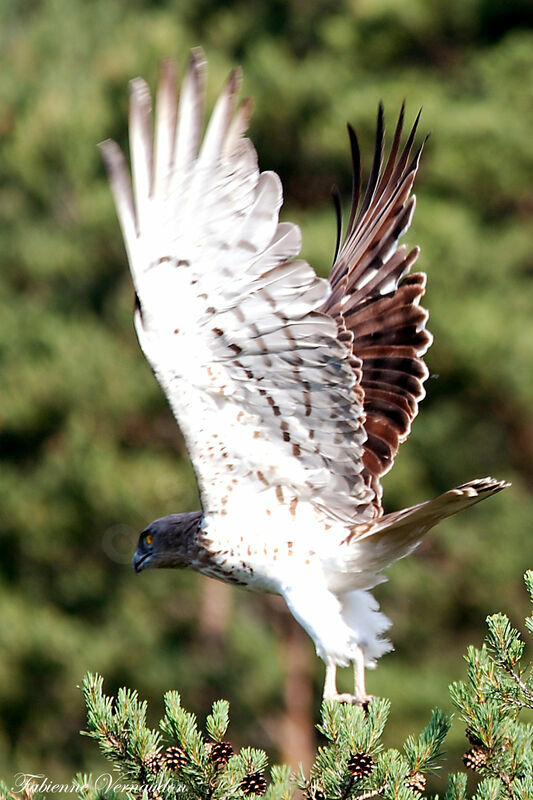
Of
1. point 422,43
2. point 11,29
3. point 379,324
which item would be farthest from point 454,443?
point 11,29

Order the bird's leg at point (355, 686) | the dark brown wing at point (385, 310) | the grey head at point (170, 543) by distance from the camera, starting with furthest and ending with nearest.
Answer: the grey head at point (170, 543), the dark brown wing at point (385, 310), the bird's leg at point (355, 686)

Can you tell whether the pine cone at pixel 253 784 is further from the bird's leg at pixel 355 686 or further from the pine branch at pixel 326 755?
the bird's leg at pixel 355 686

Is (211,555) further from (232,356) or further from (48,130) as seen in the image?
(48,130)

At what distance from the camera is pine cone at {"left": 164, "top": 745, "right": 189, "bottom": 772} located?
3.16 metres

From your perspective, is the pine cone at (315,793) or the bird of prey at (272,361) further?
the bird of prey at (272,361)

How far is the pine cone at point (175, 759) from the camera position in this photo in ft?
10.4

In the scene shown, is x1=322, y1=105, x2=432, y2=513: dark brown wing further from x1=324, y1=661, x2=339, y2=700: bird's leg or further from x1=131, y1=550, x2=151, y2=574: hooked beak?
x1=131, y1=550, x2=151, y2=574: hooked beak

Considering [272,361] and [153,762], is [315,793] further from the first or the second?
[272,361]

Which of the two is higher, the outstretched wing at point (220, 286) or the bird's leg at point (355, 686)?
the outstretched wing at point (220, 286)

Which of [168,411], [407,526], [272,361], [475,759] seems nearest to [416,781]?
[475,759]

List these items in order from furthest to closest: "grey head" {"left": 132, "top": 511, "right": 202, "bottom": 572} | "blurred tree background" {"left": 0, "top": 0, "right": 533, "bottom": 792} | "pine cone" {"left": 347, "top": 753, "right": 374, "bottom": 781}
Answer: "blurred tree background" {"left": 0, "top": 0, "right": 533, "bottom": 792} → "grey head" {"left": 132, "top": 511, "right": 202, "bottom": 572} → "pine cone" {"left": 347, "top": 753, "right": 374, "bottom": 781}


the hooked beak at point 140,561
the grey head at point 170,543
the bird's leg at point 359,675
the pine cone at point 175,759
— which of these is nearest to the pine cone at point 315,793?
the pine cone at point 175,759

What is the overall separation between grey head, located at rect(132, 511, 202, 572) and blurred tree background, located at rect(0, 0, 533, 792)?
727cm

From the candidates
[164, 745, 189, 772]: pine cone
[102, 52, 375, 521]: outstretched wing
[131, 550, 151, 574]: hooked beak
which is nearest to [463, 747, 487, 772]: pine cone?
[164, 745, 189, 772]: pine cone
